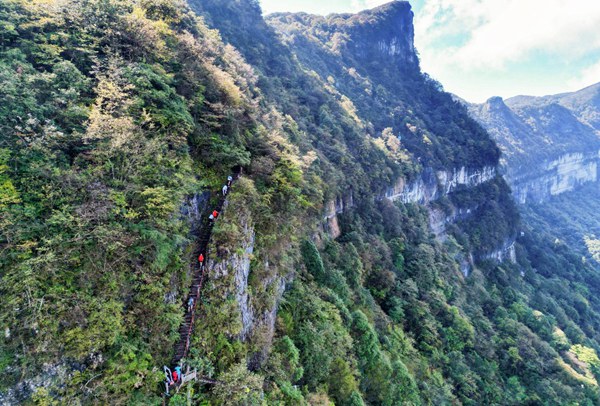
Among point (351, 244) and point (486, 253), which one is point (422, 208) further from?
point (351, 244)

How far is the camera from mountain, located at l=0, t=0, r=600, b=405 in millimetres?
10125

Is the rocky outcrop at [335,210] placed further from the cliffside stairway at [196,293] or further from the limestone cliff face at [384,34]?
the limestone cliff face at [384,34]

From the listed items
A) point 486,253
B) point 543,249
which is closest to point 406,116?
point 486,253

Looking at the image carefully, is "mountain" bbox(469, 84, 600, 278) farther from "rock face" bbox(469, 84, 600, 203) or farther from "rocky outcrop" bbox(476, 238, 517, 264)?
"rocky outcrop" bbox(476, 238, 517, 264)

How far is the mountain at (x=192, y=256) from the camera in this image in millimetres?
10125

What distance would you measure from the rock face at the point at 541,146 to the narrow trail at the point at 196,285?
13328 centimetres

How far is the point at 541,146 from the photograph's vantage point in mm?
159500

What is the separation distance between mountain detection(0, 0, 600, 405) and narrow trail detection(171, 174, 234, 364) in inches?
2.8

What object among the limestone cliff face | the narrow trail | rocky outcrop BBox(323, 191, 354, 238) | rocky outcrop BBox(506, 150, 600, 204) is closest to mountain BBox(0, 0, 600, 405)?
the narrow trail

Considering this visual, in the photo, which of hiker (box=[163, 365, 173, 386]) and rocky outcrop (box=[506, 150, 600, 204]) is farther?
rocky outcrop (box=[506, 150, 600, 204])

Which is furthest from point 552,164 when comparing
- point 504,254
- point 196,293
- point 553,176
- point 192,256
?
point 196,293

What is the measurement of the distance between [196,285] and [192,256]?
1.51 m

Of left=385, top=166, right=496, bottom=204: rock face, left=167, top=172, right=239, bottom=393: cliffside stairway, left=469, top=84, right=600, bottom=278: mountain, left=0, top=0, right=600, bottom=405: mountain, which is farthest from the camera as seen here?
left=469, top=84, right=600, bottom=278: mountain

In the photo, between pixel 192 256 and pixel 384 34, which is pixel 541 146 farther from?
pixel 192 256
